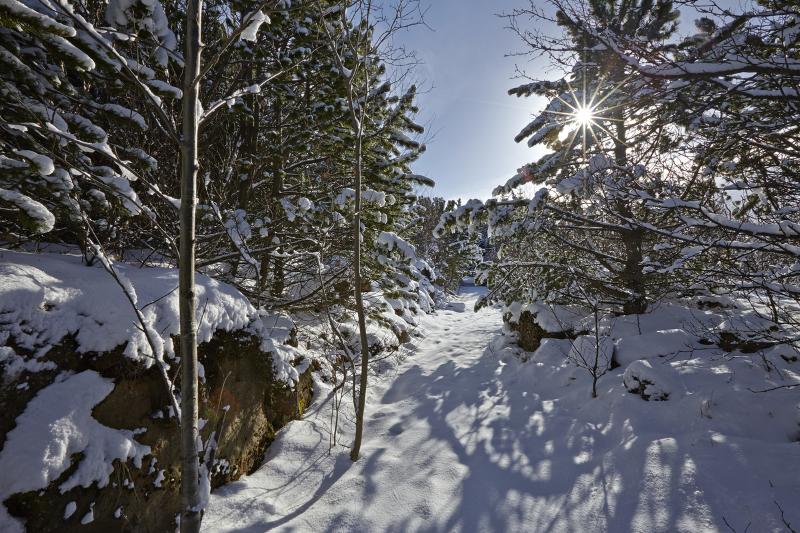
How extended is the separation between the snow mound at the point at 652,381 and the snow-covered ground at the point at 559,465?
0.03 m

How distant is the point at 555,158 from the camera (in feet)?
21.7

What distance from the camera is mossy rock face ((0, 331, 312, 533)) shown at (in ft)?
6.54

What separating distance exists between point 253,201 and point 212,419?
4270 mm

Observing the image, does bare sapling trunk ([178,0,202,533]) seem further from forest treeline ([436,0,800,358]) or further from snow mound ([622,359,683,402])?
snow mound ([622,359,683,402])

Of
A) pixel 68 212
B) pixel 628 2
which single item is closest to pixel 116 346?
pixel 68 212

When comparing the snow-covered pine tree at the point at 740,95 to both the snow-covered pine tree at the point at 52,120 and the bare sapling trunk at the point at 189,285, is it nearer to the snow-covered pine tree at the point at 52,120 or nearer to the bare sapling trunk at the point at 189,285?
the bare sapling trunk at the point at 189,285

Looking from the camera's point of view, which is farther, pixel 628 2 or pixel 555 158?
pixel 628 2

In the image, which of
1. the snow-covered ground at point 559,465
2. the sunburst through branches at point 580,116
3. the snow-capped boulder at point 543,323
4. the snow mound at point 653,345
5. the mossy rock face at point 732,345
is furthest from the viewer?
the snow-capped boulder at point 543,323

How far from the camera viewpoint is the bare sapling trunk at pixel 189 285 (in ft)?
4.71

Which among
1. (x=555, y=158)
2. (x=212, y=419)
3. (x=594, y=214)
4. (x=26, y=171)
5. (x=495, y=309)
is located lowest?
(x=495, y=309)

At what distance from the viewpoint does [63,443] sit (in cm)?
204

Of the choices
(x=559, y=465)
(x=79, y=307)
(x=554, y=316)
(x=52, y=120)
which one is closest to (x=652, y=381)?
(x=559, y=465)

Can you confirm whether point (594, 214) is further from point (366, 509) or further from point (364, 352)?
point (366, 509)

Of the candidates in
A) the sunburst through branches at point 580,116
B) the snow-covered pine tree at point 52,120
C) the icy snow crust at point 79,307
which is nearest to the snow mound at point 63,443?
the icy snow crust at point 79,307
